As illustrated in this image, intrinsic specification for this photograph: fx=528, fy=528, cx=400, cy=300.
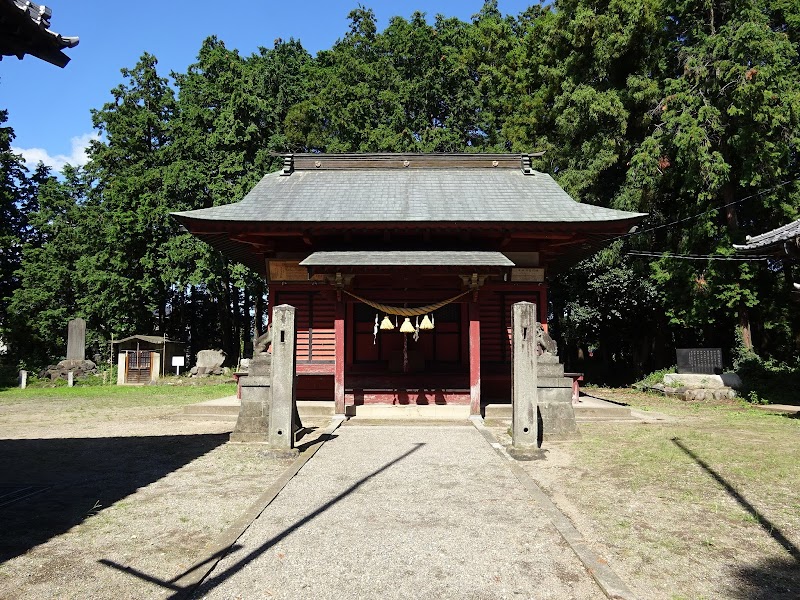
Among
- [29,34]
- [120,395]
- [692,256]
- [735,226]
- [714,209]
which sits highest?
[714,209]

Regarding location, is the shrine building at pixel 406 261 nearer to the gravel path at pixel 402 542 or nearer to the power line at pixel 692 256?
the gravel path at pixel 402 542

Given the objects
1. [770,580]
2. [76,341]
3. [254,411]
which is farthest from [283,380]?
[76,341]

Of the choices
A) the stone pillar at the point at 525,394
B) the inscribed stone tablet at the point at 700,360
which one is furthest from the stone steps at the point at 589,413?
the inscribed stone tablet at the point at 700,360

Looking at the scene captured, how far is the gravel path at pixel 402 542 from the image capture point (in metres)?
3.80

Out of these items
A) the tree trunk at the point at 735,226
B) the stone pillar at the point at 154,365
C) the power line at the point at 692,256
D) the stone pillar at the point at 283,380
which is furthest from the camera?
the stone pillar at the point at 154,365

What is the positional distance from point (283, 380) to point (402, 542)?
432cm

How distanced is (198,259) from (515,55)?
19.7m

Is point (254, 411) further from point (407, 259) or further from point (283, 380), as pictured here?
point (407, 259)

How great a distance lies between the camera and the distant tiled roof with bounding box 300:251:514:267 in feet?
38.0

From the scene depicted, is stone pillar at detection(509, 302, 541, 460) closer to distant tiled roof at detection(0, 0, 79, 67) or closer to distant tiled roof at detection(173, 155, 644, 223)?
distant tiled roof at detection(173, 155, 644, 223)

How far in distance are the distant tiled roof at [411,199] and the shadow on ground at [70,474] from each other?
17.2ft

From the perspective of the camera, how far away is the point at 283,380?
8438 mm

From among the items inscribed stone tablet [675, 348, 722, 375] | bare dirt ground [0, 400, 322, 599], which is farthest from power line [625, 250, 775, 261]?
bare dirt ground [0, 400, 322, 599]

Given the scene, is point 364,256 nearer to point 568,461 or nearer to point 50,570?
point 568,461
